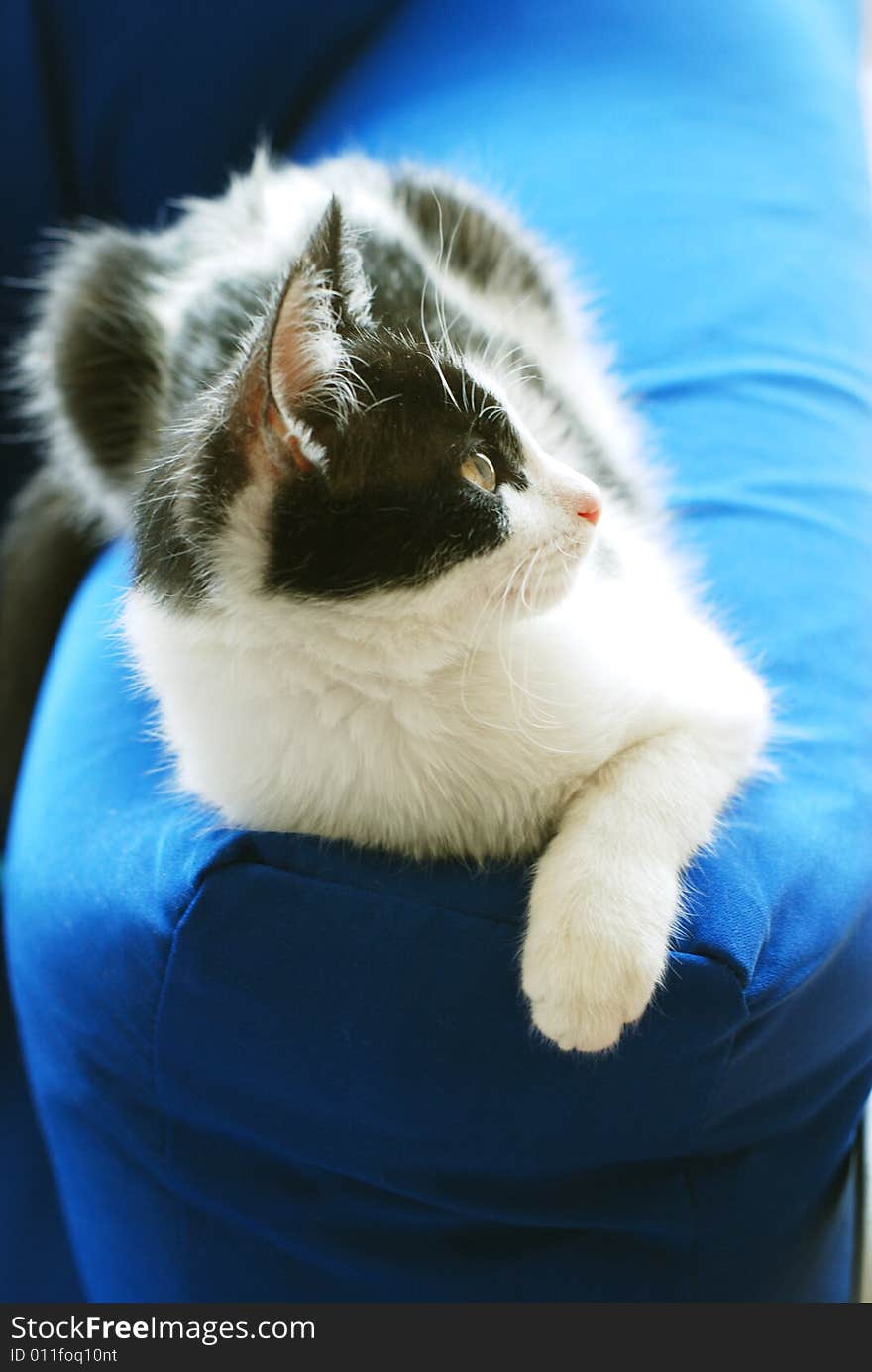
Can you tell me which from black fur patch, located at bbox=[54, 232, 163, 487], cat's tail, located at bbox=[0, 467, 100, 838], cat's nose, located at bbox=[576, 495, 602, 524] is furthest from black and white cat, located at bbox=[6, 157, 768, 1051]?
cat's tail, located at bbox=[0, 467, 100, 838]

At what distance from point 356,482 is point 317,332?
0.10 meters

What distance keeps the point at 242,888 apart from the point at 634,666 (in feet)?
1.21

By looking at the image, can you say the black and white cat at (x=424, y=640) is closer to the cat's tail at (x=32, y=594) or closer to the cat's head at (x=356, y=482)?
the cat's head at (x=356, y=482)

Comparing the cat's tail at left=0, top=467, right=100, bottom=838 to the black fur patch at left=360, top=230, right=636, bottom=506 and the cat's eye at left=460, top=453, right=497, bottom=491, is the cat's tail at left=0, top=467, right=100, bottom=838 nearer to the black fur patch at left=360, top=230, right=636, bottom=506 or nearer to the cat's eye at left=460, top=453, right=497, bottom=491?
the black fur patch at left=360, top=230, right=636, bottom=506

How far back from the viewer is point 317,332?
0.75 metres

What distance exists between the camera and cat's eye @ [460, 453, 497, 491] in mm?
830

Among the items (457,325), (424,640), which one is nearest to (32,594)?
(457,325)

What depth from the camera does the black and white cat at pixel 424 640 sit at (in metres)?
0.77

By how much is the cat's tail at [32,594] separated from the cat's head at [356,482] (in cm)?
60

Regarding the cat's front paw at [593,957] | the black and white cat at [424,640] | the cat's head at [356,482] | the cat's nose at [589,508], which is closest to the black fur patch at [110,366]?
the black and white cat at [424,640]

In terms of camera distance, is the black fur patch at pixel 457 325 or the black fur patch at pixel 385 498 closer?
the black fur patch at pixel 385 498

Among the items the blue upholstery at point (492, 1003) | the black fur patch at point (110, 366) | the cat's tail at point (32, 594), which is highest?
the black fur patch at point (110, 366)

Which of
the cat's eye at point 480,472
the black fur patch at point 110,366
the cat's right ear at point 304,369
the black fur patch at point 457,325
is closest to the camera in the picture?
the cat's right ear at point 304,369

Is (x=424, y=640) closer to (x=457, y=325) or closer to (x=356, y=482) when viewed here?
(x=356, y=482)
